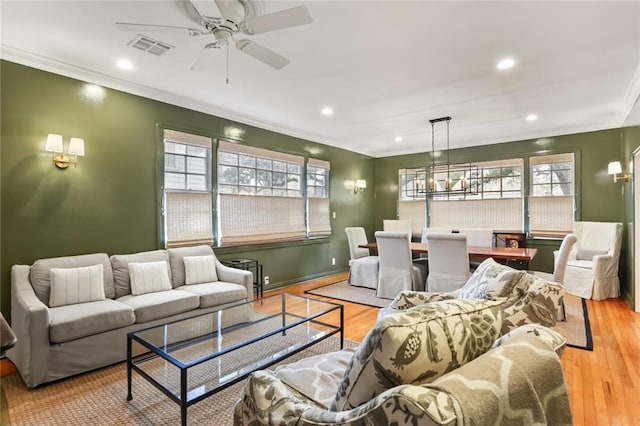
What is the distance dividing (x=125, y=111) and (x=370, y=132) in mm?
3820

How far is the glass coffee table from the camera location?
78.5 inches

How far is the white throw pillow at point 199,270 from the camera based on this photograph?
374 centimetres

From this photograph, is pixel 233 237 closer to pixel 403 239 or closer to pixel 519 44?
pixel 403 239

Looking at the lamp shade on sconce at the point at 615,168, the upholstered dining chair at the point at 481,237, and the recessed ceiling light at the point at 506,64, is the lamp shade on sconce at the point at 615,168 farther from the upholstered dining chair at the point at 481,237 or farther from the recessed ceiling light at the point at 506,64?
the recessed ceiling light at the point at 506,64

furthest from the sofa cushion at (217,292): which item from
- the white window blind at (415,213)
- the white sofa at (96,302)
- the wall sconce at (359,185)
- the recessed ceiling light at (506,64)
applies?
the white window blind at (415,213)

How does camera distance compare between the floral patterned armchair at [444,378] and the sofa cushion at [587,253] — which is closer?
the floral patterned armchair at [444,378]

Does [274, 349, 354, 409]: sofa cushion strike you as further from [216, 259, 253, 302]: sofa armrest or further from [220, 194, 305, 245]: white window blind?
[220, 194, 305, 245]: white window blind

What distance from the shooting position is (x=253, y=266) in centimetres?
484

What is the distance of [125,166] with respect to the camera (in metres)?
3.66

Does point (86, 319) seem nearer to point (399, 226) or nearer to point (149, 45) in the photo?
point (149, 45)

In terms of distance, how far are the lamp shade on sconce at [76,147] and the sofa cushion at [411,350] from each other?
11.1 ft

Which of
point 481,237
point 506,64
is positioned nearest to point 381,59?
point 506,64

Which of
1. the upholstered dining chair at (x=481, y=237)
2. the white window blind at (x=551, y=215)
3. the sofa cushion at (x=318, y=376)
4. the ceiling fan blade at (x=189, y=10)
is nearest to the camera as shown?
the sofa cushion at (x=318, y=376)

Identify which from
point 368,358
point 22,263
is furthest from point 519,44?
point 22,263
